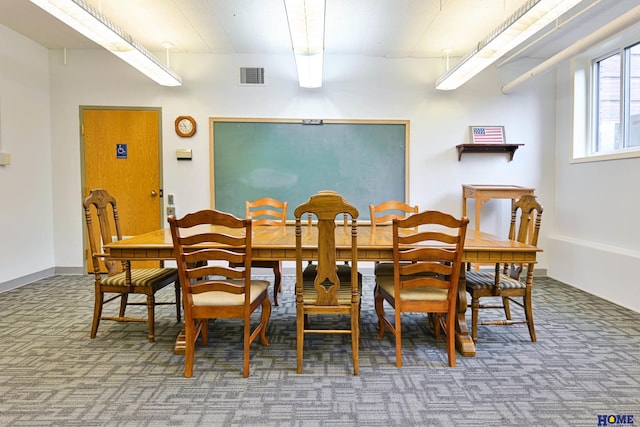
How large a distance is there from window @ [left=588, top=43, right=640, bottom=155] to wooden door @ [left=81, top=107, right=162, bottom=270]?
209 inches

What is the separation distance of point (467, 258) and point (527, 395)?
77 cm

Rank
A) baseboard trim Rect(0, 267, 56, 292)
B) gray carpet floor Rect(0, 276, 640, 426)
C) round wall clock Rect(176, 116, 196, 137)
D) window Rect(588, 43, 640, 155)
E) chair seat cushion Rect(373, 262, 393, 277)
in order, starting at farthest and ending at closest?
1. round wall clock Rect(176, 116, 196, 137)
2. baseboard trim Rect(0, 267, 56, 292)
3. window Rect(588, 43, 640, 155)
4. chair seat cushion Rect(373, 262, 393, 277)
5. gray carpet floor Rect(0, 276, 640, 426)

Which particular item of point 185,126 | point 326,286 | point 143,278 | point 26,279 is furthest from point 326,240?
point 26,279

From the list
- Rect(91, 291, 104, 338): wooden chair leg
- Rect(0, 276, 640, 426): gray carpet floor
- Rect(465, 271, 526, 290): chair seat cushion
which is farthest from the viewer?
Rect(91, 291, 104, 338): wooden chair leg

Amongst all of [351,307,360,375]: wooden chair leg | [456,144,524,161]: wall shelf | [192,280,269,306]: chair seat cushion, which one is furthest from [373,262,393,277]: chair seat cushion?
[456,144,524,161]: wall shelf

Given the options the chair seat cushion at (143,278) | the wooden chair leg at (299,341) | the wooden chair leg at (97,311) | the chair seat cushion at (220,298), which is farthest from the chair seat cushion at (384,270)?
the wooden chair leg at (97,311)

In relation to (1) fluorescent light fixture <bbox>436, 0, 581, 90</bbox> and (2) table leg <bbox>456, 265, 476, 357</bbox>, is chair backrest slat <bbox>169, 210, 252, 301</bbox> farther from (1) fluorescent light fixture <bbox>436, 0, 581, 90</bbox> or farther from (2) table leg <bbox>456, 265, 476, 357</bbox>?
(1) fluorescent light fixture <bbox>436, 0, 581, 90</bbox>

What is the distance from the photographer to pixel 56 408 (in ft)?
5.49

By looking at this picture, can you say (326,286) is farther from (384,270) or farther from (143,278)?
(143,278)

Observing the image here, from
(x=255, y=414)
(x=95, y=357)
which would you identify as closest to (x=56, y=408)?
(x=95, y=357)

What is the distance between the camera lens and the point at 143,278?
2383 millimetres

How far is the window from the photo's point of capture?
3408mm

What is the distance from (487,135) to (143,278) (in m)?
4.24

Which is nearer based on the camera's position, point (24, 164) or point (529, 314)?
point (529, 314)
